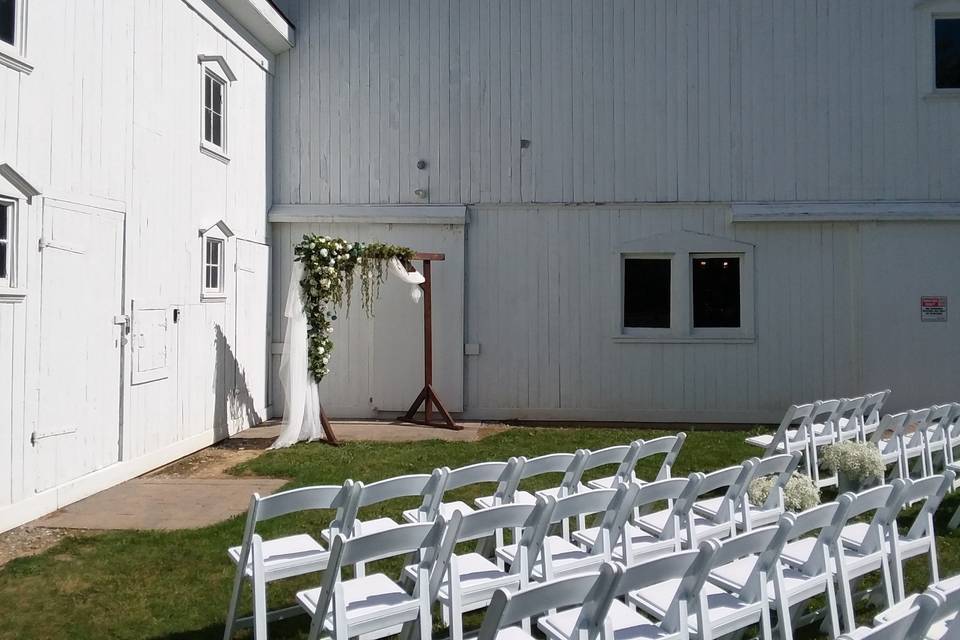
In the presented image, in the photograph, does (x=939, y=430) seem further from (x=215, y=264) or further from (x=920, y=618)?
(x=215, y=264)

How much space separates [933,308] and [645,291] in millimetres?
4036

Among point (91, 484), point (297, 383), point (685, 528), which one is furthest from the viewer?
point (297, 383)

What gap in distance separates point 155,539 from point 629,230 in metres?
7.82

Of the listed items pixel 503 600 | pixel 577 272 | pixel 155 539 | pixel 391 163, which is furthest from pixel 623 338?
pixel 503 600

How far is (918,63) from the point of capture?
1097cm

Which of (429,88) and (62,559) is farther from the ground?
(429,88)

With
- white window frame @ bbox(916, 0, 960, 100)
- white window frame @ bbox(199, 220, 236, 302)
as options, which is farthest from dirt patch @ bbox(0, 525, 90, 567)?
white window frame @ bbox(916, 0, 960, 100)

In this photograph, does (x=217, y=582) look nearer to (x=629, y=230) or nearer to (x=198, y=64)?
(x=198, y=64)

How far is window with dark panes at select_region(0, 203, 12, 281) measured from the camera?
19.3ft

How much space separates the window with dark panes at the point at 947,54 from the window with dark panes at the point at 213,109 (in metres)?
9.99

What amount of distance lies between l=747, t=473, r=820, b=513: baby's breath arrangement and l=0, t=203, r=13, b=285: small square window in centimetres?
558

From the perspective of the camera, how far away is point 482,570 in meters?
3.56

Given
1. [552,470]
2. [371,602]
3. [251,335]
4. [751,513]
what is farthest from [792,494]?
[251,335]

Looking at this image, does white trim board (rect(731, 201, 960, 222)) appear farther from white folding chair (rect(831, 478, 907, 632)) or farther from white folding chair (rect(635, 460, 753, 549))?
white folding chair (rect(831, 478, 907, 632))
